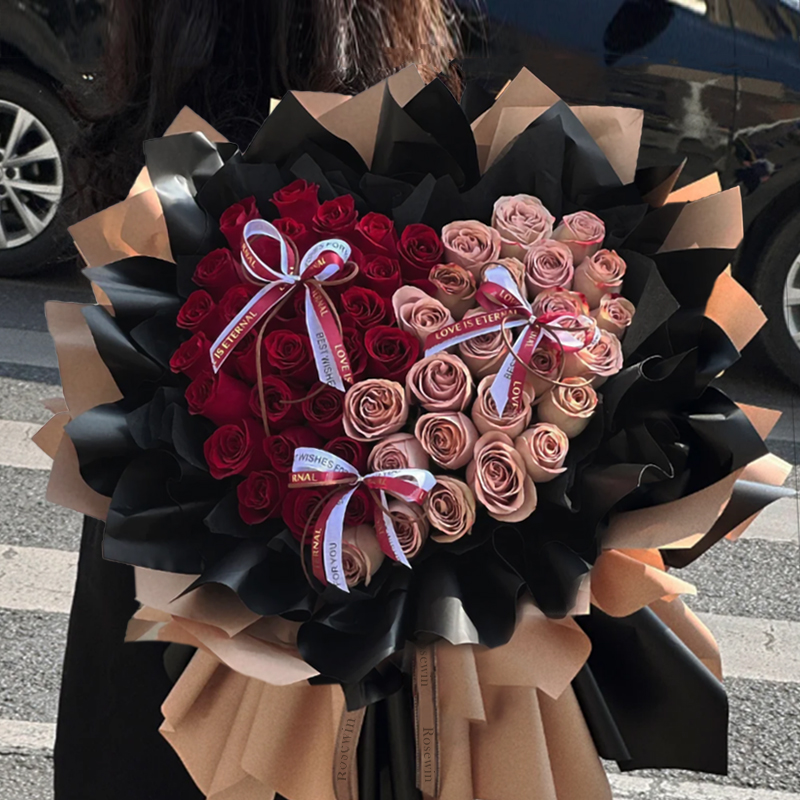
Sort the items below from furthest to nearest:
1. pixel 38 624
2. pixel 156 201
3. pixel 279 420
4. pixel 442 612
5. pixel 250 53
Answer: pixel 38 624 → pixel 250 53 → pixel 156 201 → pixel 279 420 → pixel 442 612

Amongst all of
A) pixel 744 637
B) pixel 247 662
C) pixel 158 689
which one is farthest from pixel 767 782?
pixel 247 662

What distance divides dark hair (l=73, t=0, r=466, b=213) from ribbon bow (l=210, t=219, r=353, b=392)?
0.28m

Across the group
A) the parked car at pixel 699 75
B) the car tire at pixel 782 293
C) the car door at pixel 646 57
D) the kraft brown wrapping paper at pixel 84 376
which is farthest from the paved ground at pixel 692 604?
the kraft brown wrapping paper at pixel 84 376

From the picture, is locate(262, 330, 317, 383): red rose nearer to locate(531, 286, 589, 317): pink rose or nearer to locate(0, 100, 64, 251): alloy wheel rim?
locate(531, 286, 589, 317): pink rose

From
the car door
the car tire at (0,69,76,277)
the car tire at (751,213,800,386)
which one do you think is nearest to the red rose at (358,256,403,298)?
the car door

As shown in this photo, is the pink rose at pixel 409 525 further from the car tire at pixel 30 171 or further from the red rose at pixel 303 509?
the car tire at pixel 30 171

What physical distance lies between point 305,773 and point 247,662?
7.6 inches

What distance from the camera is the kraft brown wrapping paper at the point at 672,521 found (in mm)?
1095

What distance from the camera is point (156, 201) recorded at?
125 cm

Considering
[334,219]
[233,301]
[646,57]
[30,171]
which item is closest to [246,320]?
[233,301]

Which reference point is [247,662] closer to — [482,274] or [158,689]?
[158,689]

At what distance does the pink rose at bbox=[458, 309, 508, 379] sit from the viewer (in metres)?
1.16

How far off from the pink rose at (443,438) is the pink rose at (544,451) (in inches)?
2.3

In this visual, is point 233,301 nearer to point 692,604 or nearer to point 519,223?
point 519,223
